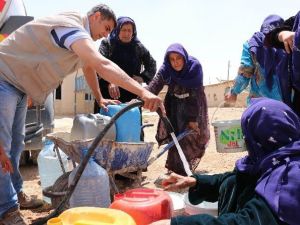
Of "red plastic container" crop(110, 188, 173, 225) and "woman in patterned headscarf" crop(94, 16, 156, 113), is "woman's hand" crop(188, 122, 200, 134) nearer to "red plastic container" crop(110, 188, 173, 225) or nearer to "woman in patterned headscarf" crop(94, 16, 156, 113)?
"woman in patterned headscarf" crop(94, 16, 156, 113)

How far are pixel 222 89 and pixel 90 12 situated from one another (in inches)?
980

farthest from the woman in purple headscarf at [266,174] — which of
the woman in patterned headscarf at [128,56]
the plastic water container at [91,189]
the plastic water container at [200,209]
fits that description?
the woman in patterned headscarf at [128,56]

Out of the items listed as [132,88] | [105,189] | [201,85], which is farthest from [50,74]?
[201,85]

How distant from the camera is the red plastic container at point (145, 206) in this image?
8.66 ft

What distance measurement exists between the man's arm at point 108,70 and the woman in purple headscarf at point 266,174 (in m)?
1.01

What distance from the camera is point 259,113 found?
5.99ft

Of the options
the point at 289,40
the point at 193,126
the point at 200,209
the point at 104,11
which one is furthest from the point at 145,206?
the point at 193,126

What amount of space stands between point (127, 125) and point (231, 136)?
3.75 ft

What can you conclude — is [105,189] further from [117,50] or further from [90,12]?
[117,50]

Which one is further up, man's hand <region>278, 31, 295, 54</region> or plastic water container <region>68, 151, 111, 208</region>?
man's hand <region>278, 31, 295, 54</region>

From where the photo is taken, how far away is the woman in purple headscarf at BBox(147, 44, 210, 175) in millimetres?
5266

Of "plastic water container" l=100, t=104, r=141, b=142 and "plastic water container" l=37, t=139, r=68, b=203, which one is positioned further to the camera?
"plastic water container" l=37, t=139, r=68, b=203

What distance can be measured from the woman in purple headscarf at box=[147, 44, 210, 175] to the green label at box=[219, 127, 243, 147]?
712 millimetres

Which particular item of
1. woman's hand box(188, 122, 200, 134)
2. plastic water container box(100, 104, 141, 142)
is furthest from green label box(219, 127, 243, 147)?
plastic water container box(100, 104, 141, 142)
